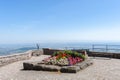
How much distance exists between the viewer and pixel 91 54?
58.5ft

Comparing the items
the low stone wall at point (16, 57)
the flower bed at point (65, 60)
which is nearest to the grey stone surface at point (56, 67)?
the flower bed at point (65, 60)

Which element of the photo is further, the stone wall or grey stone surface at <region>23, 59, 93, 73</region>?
the stone wall

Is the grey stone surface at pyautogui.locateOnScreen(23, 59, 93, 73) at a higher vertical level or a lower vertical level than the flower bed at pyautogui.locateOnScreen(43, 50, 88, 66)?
lower

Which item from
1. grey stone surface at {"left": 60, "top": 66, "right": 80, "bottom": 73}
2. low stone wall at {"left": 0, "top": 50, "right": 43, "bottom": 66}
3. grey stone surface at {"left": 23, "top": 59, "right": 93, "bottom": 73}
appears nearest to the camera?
grey stone surface at {"left": 60, "top": 66, "right": 80, "bottom": 73}

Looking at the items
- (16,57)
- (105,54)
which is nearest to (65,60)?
(16,57)

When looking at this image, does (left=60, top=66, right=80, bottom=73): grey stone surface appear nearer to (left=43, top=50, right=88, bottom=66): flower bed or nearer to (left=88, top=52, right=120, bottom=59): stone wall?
(left=43, top=50, right=88, bottom=66): flower bed

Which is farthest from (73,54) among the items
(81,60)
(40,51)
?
(40,51)

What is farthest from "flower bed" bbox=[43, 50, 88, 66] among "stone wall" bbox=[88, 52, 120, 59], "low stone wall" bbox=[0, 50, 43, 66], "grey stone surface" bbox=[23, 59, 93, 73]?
"stone wall" bbox=[88, 52, 120, 59]

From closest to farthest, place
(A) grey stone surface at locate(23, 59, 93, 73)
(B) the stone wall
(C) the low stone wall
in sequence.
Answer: (A) grey stone surface at locate(23, 59, 93, 73) < (C) the low stone wall < (B) the stone wall

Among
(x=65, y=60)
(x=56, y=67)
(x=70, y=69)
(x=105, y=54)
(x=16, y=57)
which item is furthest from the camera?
(x=105, y=54)

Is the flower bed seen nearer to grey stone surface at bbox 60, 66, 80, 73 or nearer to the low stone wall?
grey stone surface at bbox 60, 66, 80, 73

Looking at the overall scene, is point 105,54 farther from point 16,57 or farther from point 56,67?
point 16,57

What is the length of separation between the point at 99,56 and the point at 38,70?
7.88m

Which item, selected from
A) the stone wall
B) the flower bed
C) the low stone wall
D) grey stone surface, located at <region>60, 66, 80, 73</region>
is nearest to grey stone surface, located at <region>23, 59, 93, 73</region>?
grey stone surface, located at <region>60, 66, 80, 73</region>
